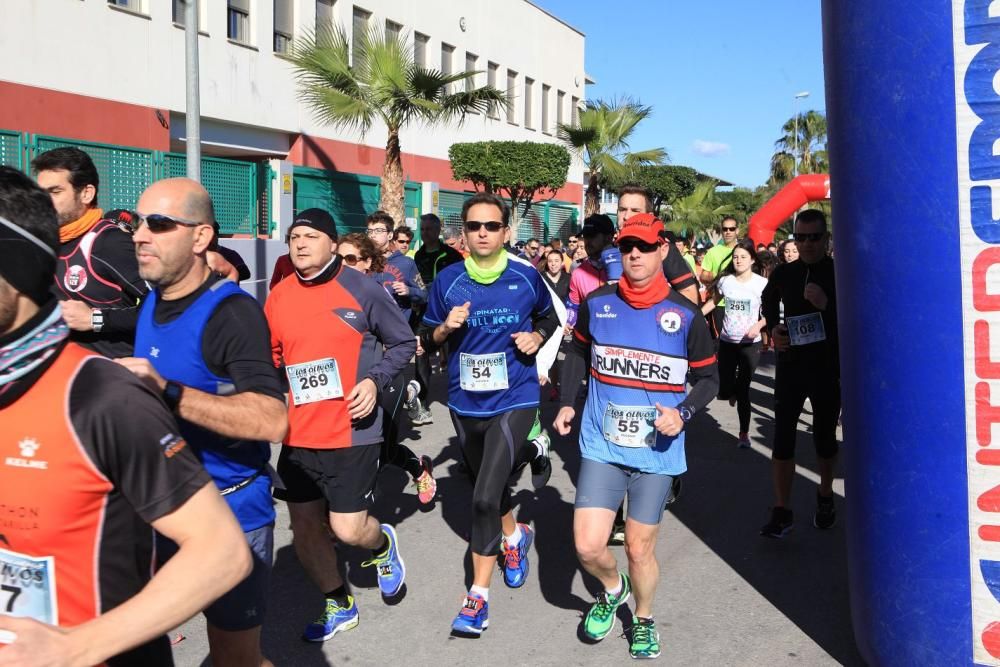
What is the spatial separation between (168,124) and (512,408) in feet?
52.1

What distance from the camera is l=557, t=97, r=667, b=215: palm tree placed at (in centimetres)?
2620

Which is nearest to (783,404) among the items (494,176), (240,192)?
(240,192)

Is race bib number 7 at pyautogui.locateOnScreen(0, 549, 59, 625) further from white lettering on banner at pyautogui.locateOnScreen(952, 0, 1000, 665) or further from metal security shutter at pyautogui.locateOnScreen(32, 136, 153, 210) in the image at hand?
metal security shutter at pyautogui.locateOnScreen(32, 136, 153, 210)

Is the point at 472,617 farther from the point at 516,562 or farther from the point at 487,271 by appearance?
the point at 487,271

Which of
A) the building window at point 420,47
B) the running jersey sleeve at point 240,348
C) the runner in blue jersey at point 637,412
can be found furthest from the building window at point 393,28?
the running jersey sleeve at point 240,348

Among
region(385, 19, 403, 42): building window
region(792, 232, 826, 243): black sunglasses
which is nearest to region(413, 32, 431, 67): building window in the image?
region(385, 19, 403, 42): building window

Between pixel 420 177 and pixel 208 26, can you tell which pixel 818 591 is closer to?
pixel 208 26

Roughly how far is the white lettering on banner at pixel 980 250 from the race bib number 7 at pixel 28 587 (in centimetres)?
291

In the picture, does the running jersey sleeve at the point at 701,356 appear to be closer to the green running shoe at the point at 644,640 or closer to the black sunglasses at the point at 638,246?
the black sunglasses at the point at 638,246

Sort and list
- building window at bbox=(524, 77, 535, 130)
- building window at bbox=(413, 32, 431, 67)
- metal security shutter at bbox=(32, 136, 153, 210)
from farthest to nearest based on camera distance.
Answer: building window at bbox=(524, 77, 535, 130) < building window at bbox=(413, 32, 431, 67) < metal security shutter at bbox=(32, 136, 153, 210)

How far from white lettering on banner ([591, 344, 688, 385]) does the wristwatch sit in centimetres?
229

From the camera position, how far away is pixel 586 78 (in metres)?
43.7

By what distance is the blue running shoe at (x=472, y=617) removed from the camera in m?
4.34

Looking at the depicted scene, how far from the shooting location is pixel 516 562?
5062 mm
